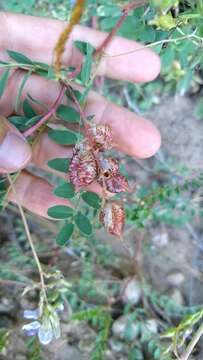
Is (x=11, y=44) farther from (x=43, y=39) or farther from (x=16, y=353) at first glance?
(x=16, y=353)

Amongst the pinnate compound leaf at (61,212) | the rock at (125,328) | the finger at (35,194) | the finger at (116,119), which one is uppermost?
the finger at (116,119)

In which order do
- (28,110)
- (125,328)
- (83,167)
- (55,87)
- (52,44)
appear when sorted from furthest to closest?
1. (125,328)
2. (52,44)
3. (55,87)
4. (28,110)
5. (83,167)

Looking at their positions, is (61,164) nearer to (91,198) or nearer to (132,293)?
(91,198)

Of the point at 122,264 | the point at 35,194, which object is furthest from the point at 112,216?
the point at 122,264

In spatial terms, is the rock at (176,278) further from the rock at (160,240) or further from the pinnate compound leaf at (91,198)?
the pinnate compound leaf at (91,198)

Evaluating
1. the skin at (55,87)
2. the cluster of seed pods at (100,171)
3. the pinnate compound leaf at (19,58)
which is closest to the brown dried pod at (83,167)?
the cluster of seed pods at (100,171)

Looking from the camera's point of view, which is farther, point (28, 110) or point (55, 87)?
point (55, 87)

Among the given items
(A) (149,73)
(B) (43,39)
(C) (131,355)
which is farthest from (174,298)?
(B) (43,39)
